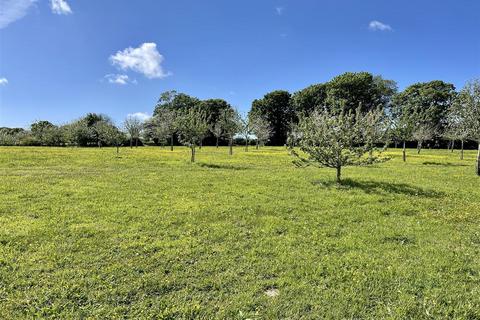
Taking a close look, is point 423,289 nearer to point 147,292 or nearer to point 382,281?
point 382,281

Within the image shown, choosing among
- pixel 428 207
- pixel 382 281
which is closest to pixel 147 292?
pixel 382 281

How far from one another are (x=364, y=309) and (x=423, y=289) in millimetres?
1212

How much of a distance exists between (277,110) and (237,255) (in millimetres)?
75068

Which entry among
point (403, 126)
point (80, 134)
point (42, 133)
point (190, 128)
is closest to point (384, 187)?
point (190, 128)

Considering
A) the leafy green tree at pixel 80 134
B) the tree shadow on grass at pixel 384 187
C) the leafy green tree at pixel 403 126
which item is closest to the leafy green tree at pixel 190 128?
the tree shadow on grass at pixel 384 187

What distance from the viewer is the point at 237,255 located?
6.02m

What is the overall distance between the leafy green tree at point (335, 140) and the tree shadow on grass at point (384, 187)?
70cm

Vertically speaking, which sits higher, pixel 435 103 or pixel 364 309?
pixel 435 103

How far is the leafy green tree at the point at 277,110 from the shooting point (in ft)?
258

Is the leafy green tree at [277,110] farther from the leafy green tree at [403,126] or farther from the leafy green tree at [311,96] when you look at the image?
the leafy green tree at [403,126]

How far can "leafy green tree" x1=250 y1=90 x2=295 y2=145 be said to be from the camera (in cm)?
7850

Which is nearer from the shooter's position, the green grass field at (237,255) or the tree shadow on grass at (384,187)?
the green grass field at (237,255)

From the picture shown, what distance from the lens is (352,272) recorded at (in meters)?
5.40

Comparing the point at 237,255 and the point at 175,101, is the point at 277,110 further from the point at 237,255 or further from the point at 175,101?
the point at 237,255
